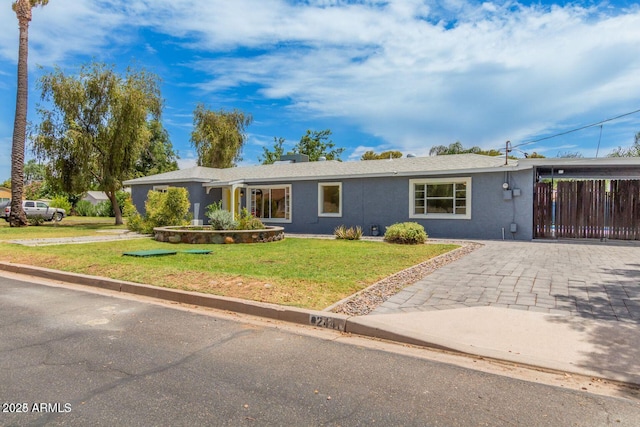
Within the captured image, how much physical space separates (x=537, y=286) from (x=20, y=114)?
2506 centimetres

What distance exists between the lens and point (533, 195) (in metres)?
14.8

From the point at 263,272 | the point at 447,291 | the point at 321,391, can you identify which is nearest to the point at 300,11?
the point at 263,272

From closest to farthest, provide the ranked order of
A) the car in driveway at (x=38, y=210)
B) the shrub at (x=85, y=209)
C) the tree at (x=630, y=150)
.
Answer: the car in driveway at (x=38, y=210)
the tree at (x=630, y=150)
the shrub at (x=85, y=209)

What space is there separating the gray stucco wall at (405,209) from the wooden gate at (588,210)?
690 mm

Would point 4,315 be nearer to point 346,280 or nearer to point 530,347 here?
point 346,280

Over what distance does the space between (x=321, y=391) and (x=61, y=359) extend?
8.41 ft

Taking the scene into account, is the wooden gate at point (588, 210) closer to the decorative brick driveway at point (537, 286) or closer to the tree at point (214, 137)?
the decorative brick driveway at point (537, 286)

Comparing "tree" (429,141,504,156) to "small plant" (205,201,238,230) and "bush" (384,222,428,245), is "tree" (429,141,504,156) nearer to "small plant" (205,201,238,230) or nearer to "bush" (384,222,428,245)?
"bush" (384,222,428,245)

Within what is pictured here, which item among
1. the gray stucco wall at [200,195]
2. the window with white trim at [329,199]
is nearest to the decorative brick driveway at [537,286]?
the window with white trim at [329,199]

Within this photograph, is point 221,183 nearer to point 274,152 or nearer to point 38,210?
point 38,210

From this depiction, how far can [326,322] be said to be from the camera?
5.01 metres

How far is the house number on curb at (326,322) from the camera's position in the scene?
4.92 m

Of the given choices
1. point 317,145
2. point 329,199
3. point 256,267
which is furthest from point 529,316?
point 317,145

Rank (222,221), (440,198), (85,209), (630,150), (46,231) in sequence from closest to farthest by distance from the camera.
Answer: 1. (222,221)
2. (440,198)
3. (46,231)
4. (630,150)
5. (85,209)
